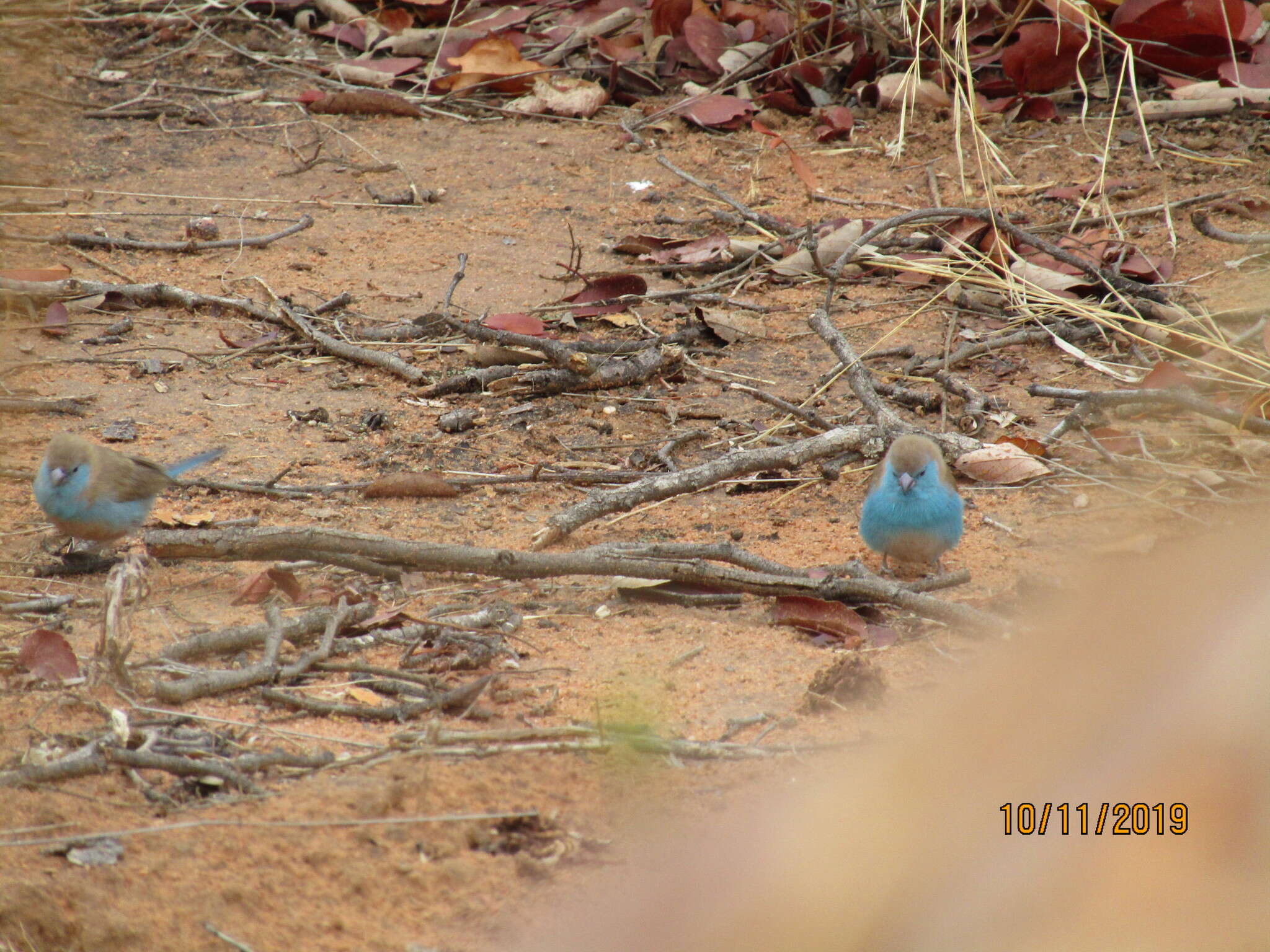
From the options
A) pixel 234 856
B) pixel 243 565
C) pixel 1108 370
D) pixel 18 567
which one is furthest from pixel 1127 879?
pixel 1108 370

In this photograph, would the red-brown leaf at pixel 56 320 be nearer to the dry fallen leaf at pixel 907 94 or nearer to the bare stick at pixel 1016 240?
the bare stick at pixel 1016 240

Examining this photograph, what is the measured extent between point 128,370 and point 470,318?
59.7 inches

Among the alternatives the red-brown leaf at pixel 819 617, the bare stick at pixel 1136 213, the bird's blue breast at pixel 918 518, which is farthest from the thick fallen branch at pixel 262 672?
the bare stick at pixel 1136 213

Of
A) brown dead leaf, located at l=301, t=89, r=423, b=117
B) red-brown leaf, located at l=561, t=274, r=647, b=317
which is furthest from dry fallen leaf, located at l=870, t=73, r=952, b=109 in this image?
brown dead leaf, located at l=301, t=89, r=423, b=117

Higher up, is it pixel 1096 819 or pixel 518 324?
pixel 1096 819

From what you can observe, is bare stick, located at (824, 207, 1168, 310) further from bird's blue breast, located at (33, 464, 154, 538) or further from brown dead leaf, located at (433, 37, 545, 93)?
brown dead leaf, located at (433, 37, 545, 93)

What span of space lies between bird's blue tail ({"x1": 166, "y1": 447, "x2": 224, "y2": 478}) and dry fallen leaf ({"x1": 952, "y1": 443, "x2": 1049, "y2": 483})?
273cm

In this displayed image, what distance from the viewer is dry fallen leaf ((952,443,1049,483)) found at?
428cm

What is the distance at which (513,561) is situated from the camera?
3400 millimetres

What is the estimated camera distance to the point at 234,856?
208cm

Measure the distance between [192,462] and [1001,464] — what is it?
292 centimetres

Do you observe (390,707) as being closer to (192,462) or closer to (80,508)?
(80,508)

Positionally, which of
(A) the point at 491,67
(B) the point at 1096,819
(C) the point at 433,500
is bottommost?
(C) the point at 433,500

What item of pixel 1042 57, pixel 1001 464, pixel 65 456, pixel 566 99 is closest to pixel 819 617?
pixel 1001 464
